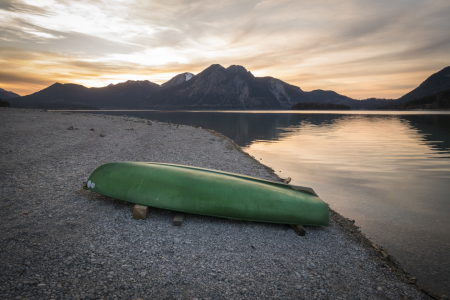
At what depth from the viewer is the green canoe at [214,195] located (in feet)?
14.9

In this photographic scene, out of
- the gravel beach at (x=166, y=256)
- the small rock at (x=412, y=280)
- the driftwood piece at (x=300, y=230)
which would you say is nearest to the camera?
the gravel beach at (x=166, y=256)

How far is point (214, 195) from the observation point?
4.67 metres

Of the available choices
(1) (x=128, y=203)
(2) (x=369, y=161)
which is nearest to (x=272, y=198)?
(1) (x=128, y=203)

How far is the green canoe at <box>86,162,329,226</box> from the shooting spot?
4555mm

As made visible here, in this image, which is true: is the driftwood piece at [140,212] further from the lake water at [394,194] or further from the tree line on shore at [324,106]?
the tree line on shore at [324,106]

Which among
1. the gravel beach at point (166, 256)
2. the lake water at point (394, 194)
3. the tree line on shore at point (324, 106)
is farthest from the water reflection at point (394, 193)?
the tree line on shore at point (324, 106)

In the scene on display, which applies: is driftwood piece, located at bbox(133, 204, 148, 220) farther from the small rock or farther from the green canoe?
the small rock

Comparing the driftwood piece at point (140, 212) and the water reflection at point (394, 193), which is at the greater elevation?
the driftwood piece at point (140, 212)

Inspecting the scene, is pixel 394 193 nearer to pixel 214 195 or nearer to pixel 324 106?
pixel 214 195

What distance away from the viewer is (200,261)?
3512 millimetres

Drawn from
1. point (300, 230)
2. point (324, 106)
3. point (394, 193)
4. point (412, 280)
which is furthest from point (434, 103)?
point (300, 230)

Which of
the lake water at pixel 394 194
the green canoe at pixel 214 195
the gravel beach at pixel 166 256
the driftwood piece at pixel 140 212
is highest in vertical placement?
the green canoe at pixel 214 195

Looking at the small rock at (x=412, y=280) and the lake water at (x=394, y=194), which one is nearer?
the small rock at (x=412, y=280)

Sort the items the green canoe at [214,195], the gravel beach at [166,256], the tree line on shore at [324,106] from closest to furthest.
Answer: the gravel beach at [166,256], the green canoe at [214,195], the tree line on shore at [324,106]
